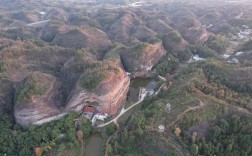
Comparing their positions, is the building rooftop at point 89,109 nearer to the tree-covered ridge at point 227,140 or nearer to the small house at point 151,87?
the small house at point 151,87

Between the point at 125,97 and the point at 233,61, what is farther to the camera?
the point at 233,61

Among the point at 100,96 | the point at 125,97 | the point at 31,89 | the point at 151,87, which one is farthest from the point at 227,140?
the point at 31,89

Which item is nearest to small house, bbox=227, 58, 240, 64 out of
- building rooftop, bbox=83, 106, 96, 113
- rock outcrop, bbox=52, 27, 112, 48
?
building rooftop, bbox=83, 106, 96, 113

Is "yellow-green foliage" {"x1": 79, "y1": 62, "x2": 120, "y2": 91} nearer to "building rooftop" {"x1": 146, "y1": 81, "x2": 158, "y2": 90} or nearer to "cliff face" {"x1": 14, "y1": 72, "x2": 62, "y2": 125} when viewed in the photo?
"cliff face" {"x1": 14, "y1": 72, "x2": 62, "y2": 125}

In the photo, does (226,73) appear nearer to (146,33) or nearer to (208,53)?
(208,53)

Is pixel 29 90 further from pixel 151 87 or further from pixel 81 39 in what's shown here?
pixel 81 39

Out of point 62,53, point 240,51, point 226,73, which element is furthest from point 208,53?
point 62,53
